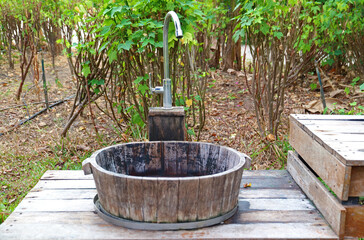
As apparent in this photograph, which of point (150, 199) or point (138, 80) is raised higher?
point (138, 80)

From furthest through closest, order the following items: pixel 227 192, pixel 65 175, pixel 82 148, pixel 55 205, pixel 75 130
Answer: pixel 75 130 < pixel 82 148 < pixel 65 175 < pixel 55 205 < pixel 227 192

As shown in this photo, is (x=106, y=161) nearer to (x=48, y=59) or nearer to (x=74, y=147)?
(x=74, y=147)

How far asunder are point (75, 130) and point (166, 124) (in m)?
2.43

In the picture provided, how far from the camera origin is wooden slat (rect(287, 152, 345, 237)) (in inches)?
61.2

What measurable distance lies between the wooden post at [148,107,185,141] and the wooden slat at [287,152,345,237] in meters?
0.74

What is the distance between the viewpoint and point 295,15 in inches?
136

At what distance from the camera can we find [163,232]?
60.9 inches

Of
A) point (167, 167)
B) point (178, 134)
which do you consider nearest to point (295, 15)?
point (178, 134)

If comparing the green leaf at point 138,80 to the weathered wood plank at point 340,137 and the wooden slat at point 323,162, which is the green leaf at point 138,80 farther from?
the weathered wood plank at point 340,137

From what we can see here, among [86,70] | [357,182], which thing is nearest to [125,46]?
[86,70]

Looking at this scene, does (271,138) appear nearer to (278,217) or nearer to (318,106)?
(318,106)

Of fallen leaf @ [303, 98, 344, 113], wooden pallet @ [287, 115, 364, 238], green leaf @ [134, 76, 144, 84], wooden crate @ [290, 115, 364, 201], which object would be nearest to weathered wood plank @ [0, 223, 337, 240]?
wooden pallet @ [287, 115, 364, 238]

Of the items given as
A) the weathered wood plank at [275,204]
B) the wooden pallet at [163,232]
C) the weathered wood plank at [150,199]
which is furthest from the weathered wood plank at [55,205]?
the weathered wood plank at [275,204]

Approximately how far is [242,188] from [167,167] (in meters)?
0.47
